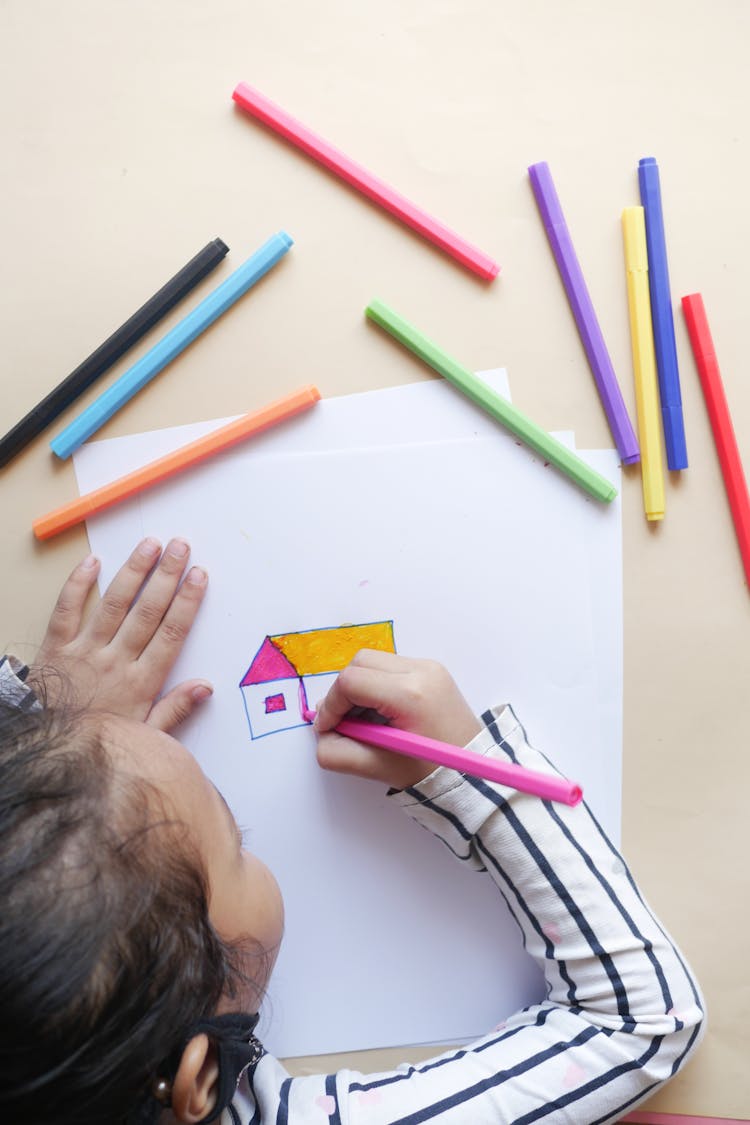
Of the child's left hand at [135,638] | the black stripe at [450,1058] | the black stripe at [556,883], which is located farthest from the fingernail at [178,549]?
the black stripe at [450,1058]

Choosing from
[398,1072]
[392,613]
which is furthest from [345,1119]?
[392,613]

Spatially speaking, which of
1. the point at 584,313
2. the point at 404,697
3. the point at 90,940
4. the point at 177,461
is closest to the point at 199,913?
the point at 90,940

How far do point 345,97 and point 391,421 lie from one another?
0.21 meters

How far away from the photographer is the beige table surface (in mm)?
542

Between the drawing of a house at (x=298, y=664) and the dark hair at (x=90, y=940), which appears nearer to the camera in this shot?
the dark hair at (x=90, y=940)

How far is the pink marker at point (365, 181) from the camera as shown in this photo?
21.0 inches

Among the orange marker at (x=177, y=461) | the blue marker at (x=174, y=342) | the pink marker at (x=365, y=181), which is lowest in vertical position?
the orange marker at (x=177, y=461)

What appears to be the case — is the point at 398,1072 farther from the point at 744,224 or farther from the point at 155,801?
the point at 744,224

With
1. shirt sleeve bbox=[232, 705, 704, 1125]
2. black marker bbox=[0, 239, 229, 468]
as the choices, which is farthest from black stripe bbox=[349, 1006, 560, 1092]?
black marker bbox=[0, 239, 229, 468]

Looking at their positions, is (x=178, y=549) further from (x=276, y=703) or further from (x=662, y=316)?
(x=662, y=316)

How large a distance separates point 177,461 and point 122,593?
9cm

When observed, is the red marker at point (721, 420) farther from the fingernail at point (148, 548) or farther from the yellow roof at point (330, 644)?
the fingernail at point (148, 548)

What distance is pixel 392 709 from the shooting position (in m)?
0.49

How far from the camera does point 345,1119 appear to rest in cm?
47
